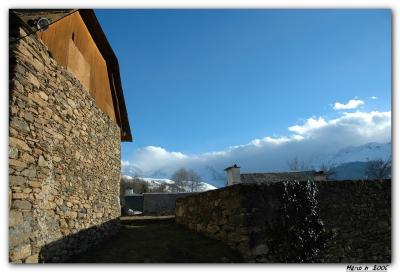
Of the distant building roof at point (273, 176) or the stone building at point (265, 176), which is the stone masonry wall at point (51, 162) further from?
the distant building roof at point (273, 176)

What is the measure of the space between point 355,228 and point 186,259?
3.63m

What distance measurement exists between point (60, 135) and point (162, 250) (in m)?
3.33

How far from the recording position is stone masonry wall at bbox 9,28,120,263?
17.6ft

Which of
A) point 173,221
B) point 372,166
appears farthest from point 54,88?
point 372,166

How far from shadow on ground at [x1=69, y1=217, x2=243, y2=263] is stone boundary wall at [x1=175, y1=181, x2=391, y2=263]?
1.06ft

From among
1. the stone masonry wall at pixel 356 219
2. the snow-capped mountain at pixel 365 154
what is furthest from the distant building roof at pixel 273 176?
the stone masonry wall at pixel 356 219

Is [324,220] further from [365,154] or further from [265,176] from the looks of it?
[365,154]

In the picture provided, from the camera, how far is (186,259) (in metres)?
7.55

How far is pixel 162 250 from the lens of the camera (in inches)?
328

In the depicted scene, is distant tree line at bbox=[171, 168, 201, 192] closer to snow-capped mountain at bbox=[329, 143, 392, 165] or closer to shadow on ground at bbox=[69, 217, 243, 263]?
snow-capped mountain at bbox=[329, 143, 392, 165]

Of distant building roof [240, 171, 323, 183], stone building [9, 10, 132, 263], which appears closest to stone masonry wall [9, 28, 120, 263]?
stone building [9, 10, 132, 263]

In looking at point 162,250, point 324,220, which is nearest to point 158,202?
point 162,250

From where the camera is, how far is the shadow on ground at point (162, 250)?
7.51 metres

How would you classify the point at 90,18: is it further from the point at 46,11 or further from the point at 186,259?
the point at 186,259
